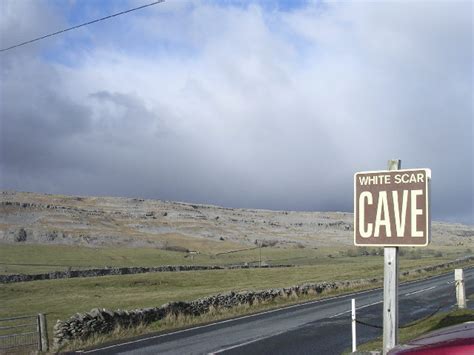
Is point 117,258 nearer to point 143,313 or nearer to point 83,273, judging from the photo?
point 83,273

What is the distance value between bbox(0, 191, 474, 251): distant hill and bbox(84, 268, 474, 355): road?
8064 centimetres

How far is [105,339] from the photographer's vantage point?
50.0 feet

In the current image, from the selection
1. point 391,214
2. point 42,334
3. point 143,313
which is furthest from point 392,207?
point 143,313

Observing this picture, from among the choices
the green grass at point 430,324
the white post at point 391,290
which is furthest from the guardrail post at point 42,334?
the white post at point 391,290

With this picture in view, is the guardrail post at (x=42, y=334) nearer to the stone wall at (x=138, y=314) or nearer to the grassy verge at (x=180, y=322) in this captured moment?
the stone wall at (x=138, y=314)

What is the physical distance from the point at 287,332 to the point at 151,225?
121 meters

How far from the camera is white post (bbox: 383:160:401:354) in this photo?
6.83 meters

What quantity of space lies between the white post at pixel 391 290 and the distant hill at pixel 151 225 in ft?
304

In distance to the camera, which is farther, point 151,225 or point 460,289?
point 151,225

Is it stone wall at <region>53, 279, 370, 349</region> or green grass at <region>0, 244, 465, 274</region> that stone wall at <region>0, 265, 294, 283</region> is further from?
stone wall at <region>53, 279, 370, 349</region>

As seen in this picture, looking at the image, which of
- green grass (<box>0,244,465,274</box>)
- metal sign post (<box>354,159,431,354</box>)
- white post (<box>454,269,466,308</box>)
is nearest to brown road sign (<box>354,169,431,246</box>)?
metal sign post (<box>354,159,431,354</box>)

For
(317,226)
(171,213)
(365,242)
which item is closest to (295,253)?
(171,213)

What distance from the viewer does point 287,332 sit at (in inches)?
621

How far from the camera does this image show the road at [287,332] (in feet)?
43.5
